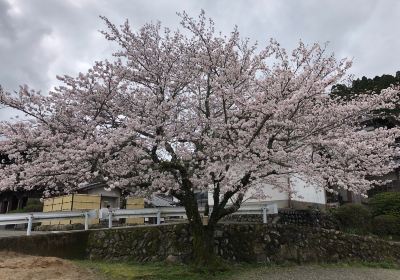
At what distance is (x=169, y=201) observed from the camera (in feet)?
106

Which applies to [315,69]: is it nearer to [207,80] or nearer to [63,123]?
[207,80]

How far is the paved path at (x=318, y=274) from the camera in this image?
1091 centimetres

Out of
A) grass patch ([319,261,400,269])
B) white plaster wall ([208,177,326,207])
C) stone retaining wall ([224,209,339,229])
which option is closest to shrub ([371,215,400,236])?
stone retaining wall ([224,209,339,229])

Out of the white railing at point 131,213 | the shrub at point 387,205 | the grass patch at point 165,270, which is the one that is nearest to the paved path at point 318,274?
the grass patch at point 165,270

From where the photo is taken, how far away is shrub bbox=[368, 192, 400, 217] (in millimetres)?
17141

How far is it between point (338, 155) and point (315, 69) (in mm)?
2489

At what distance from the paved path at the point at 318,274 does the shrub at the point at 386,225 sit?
3748mm

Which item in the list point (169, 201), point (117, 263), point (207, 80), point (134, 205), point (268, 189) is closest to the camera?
point (207, 80)

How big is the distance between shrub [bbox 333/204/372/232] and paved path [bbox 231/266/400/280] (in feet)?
11.5

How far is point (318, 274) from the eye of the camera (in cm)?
1148

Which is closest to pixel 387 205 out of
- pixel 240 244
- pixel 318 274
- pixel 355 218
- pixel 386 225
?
pixel 386 225

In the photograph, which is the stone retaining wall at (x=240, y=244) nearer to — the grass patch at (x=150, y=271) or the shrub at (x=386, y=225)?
the grass patch at (x=150, y=271)

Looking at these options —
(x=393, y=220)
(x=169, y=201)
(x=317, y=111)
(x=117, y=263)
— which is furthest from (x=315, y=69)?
(x=169, y=201)

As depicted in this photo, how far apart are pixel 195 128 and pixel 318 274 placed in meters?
5.76
